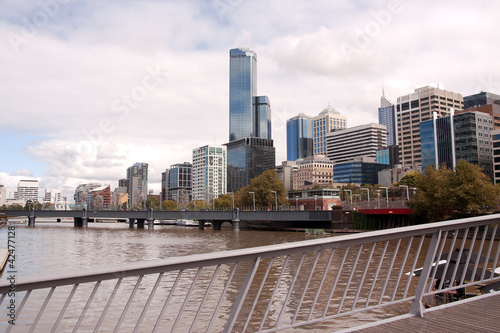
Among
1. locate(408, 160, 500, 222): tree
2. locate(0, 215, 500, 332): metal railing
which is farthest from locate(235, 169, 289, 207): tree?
locate(0, 215, 500, 332): metal railing

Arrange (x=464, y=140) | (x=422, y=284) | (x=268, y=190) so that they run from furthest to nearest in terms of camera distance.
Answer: (x=464, y=140) → (x=268, y=190) → (x=422, y=284)

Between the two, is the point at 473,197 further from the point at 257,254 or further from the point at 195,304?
the point at 257,254

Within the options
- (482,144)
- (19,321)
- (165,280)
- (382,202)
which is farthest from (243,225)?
(19,321)

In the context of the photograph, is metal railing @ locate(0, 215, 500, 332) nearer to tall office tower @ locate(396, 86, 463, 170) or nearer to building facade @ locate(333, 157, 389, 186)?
building facade @ locate(333, 157, 389, 186)

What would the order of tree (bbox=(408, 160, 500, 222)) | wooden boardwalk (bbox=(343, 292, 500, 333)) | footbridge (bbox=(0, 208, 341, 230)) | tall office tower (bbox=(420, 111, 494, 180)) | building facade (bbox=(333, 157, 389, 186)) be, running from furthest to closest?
building facade (bbox=(333, 157, 389, 186)) < tall office tower (bbox=(420, 111, 494, 180)) < footbridge (bbox=(0, 208, 341, 230)) < tree (bbox=(408, 160, 500, 222)) < wooden boardwalk (bbox=(343, 292, 500, 333))

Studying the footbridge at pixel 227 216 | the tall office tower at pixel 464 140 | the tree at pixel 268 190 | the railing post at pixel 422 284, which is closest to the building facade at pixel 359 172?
the tall office tower at pixel 464 140

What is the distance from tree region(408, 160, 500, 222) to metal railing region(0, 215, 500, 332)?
30.9 m

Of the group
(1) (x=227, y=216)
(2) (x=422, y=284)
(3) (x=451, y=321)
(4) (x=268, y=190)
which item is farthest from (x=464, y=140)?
(3) (x=451, y=321)

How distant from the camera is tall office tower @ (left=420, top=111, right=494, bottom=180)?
433ft

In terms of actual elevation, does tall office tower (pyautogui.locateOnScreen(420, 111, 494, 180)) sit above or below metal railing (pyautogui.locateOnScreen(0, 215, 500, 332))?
above

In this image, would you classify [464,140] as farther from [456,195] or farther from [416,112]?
[456,195]

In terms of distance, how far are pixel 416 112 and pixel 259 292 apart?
198366 mm

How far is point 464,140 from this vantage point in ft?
442

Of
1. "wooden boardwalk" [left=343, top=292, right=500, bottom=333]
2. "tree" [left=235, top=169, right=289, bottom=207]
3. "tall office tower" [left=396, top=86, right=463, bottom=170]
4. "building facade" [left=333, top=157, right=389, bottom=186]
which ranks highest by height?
"tall office tower" [left=396, top=86, right=463, bottom=170]
